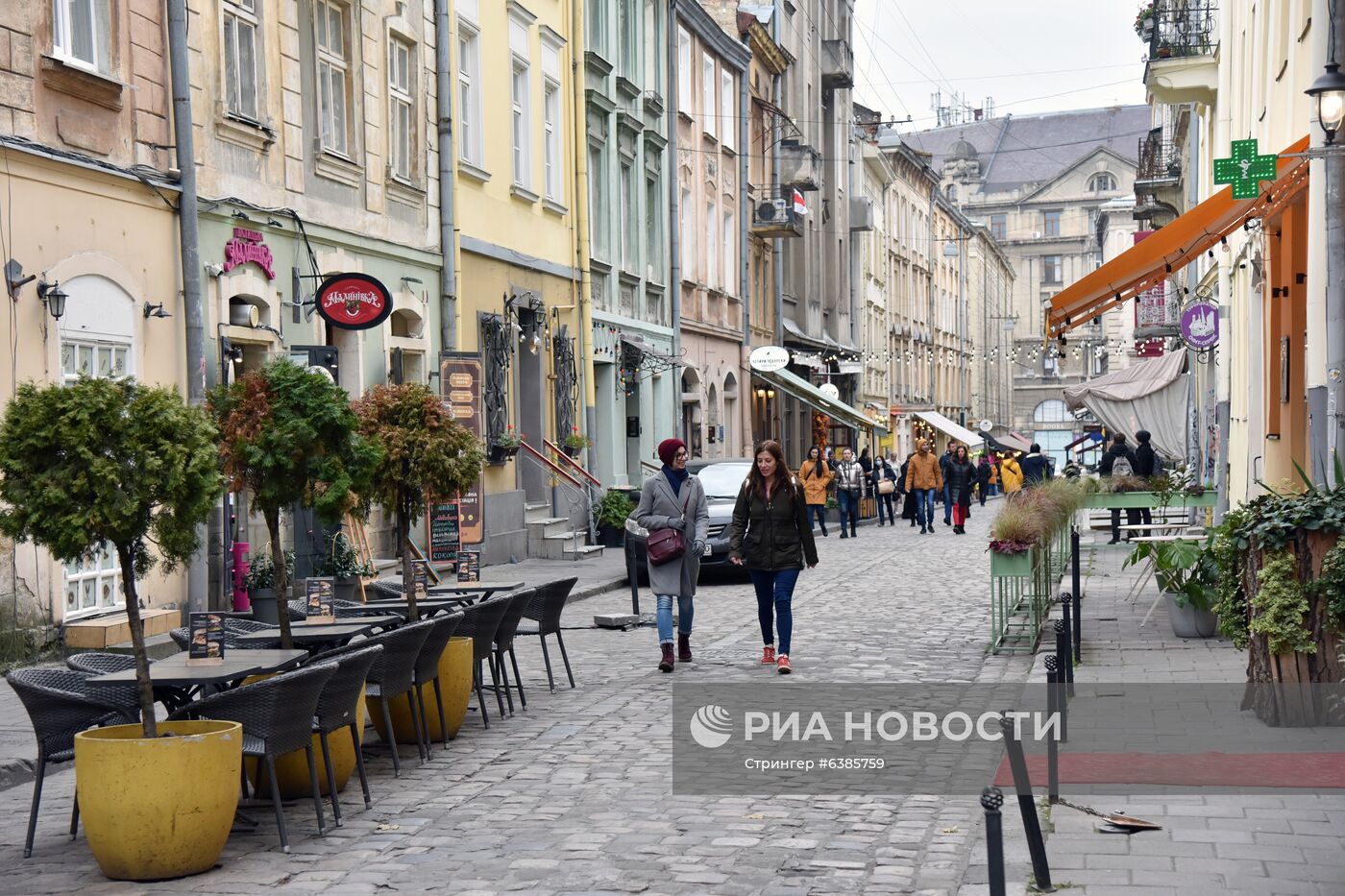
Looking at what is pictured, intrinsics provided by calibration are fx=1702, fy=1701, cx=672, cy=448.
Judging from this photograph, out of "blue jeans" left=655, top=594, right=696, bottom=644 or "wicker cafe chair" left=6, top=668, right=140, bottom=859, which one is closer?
"wicker cafe chair" left=6, top=668, right=140, bottom=859

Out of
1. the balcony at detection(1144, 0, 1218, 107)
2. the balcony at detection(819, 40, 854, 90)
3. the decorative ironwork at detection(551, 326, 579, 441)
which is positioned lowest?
the decorative ironwork at detection(551, 326, 579, 441)

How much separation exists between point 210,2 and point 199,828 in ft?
37.2

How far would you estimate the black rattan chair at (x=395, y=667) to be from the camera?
869 centimetres

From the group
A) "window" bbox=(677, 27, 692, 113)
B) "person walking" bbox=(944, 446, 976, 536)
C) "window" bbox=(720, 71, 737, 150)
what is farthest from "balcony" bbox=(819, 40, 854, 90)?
"person walking" bbox=(944, 446, 976, 536)

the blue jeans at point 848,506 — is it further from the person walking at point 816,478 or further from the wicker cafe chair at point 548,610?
the wicker cafe chair at point 548,610

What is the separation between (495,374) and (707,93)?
1587cm

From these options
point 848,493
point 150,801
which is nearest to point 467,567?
point 150,801

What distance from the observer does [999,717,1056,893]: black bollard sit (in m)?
5.50

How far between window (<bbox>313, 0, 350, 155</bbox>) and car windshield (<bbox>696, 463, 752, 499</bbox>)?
717 centimetres

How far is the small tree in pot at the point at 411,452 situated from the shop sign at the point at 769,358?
28.0m

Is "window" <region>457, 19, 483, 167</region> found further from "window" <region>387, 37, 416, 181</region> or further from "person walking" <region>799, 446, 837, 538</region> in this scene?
"person walking" <region>799, 446, 837, 538</region>

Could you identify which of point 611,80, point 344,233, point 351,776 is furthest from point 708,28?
point 351,776

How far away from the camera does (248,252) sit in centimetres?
Result: 1644

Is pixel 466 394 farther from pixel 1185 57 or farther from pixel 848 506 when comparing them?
pixel 1185 57
